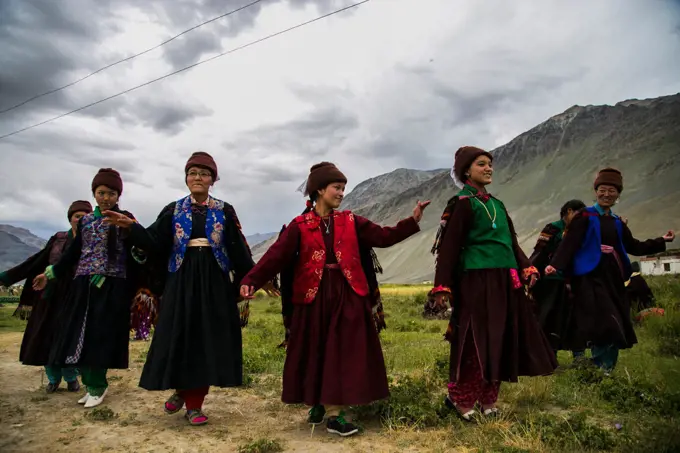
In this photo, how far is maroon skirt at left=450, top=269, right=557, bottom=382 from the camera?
420cm

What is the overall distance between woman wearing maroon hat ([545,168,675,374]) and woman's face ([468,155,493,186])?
1.81 m

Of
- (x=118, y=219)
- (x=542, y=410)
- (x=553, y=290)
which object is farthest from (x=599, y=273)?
(x=118, y=219)

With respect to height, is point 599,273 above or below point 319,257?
below

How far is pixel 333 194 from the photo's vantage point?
15.0ft

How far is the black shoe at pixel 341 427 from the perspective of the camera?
4.07 metres

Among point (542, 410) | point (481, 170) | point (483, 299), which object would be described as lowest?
point (542, 410)

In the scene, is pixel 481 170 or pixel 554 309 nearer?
pixel 481 170

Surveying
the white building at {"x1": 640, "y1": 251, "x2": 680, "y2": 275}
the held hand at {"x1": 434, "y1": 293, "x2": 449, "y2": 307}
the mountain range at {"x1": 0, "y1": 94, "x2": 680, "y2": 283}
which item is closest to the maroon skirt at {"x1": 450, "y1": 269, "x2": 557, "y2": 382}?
the held hand at {"x1": 434, "y1": 293, "x2": 449, "y2": 307}

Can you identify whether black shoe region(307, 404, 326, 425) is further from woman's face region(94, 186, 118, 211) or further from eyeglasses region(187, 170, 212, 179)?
woman's face region(94, 186, 118, 211)

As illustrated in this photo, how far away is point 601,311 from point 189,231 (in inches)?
166

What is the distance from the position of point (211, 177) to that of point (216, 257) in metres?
0.74

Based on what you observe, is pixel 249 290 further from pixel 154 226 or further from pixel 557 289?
pixel 557 289

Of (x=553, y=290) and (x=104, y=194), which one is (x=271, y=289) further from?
(x=553, y=290)

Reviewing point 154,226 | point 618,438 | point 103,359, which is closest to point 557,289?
point 618,438
